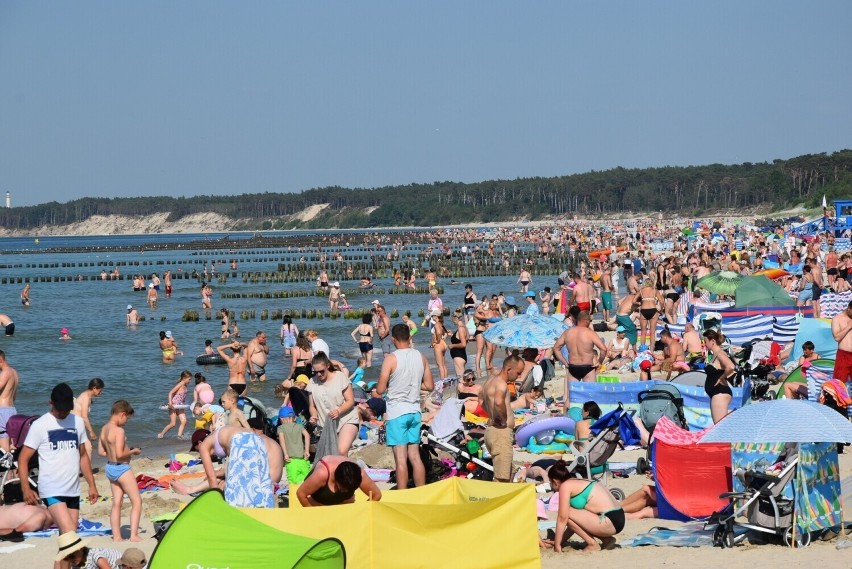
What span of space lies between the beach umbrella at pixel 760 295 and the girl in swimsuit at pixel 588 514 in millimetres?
11364

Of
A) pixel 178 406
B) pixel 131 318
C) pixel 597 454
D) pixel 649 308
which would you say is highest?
pixel 649 308

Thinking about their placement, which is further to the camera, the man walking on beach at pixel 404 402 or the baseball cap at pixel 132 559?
the man walking on beach at pixel 404 402

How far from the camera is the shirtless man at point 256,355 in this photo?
16141mm

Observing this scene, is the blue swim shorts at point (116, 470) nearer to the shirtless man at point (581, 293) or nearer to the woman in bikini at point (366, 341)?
the woman in bikini at point (366, 341)

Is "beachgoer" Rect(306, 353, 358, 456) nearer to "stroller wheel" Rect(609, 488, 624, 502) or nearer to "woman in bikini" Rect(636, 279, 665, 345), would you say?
"stroller wheel" Rect(609, 488, 624, 502)

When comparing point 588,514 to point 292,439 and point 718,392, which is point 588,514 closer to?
point 718,392

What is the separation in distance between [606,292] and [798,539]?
1667cm

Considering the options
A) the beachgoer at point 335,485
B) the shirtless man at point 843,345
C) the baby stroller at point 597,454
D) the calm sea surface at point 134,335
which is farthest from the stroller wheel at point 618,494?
the calm sea surface at point 134,335

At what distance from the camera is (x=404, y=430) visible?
26.9ft

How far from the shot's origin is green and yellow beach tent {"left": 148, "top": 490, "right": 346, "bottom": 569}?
16.1ft

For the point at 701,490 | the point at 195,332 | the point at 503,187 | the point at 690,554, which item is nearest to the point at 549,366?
the point at 701,490

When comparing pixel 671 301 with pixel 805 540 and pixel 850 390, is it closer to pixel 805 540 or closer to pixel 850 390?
pixel 850 390

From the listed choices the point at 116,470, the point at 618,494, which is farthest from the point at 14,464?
the point at 618,494

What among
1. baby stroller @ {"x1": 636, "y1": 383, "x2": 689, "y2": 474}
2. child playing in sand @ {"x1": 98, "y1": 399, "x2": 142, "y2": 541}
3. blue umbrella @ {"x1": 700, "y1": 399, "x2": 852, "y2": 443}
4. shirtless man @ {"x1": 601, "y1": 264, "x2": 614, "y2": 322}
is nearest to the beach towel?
child playing in sand @ {"x1": 98, "y1": 399, "x2": 142, "y2": 541}
